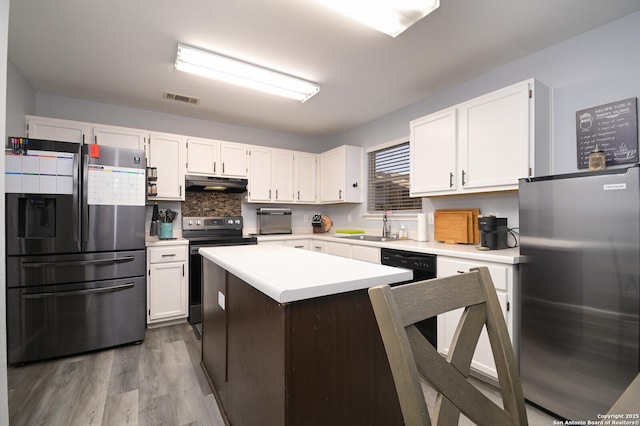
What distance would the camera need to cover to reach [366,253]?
10.0 feet

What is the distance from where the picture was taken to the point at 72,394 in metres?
1.94

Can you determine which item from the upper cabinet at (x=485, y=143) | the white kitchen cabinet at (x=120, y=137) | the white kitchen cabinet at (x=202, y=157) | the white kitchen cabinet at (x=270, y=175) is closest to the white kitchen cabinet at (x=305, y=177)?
the white kitchen cabinet at (x=270, y=175)

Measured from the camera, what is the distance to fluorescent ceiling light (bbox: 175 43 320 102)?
7.59 feet

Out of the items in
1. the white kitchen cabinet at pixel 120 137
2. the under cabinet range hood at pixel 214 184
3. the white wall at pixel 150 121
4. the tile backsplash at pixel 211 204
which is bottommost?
the tile backsplash at pixel 211 204

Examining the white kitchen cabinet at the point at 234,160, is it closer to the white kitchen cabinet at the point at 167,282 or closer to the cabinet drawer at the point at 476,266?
the white kitchen cabinet at the point at 167,282

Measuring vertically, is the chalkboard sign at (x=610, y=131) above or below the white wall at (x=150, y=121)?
below

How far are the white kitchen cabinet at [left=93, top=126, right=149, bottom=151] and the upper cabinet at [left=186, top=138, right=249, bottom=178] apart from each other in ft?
1.64

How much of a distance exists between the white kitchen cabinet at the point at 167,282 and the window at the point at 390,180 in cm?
247

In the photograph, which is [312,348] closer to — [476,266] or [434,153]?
[476,266]

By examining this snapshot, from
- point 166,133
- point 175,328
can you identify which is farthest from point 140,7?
point 175,328

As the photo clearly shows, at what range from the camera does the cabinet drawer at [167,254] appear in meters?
3.06

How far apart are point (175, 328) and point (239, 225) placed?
1.48m

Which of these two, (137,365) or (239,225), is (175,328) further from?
(239,225)

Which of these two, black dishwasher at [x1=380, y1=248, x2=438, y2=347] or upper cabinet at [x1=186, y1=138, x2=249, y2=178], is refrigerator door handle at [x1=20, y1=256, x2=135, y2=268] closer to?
upper cabinet at [x1=186, y1=138, x2=249, y2=178]
